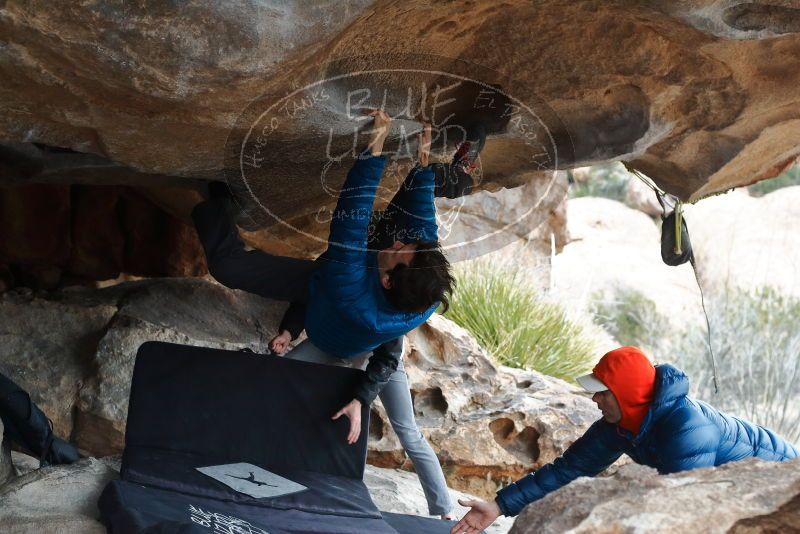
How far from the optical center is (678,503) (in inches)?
83.7

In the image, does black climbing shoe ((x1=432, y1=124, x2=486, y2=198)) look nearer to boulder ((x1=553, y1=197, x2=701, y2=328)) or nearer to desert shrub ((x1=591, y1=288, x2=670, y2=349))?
boulder ((x1=553, y1=197, x2=701, y2=328))

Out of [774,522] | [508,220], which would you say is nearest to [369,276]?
[774,522]

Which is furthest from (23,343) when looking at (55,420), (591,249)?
(591,249)

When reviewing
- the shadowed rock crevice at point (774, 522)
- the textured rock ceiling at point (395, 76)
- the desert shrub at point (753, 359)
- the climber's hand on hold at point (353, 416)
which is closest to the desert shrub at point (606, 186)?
the desert shrub at point (753, 359)

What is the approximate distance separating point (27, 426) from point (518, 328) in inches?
195

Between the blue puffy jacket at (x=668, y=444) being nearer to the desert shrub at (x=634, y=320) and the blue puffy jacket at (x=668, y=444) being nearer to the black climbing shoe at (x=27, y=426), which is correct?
the black climbing shoe at (x=27, y=426)

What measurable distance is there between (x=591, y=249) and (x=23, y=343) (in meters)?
14.5

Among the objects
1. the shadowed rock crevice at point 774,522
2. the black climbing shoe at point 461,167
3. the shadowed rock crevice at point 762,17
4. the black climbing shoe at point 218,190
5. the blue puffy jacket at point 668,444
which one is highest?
the shadowed rock crevice at point 762,17

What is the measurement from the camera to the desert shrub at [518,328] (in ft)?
26.2

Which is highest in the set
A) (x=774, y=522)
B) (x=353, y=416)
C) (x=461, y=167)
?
(x=461, y=167)

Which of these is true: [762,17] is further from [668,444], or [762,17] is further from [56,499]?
[56,499]

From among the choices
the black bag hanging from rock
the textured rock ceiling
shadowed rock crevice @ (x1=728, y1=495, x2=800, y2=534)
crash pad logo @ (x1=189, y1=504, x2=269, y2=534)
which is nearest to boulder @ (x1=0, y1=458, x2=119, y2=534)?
crash pad logo @ (x1=189, y1=504, x2=269, y2=534)

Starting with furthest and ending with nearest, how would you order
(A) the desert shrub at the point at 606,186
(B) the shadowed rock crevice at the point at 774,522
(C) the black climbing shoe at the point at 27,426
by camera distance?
Result: (A) the desert shrub at the point at 606,186, (C) the black climbing shoe at the point at 27,426, (B) the shadowed rock crevice at the point at 774,522

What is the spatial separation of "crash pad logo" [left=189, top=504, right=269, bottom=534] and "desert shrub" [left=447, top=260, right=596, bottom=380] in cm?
474
